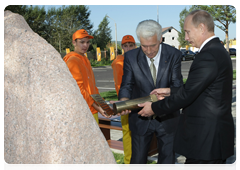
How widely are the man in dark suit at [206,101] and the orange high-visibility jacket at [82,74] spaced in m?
1.60

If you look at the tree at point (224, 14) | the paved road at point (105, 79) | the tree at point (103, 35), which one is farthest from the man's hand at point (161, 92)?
the tree at point (103, 35)

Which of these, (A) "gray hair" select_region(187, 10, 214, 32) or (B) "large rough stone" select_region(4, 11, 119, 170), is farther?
(A) "gray hair" select_region(187, 10, 214, 32)

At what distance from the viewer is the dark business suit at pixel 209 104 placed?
2.23 metres

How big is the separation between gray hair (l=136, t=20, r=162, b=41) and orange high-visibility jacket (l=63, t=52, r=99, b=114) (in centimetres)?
120

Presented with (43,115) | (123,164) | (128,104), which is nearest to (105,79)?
(123,164)

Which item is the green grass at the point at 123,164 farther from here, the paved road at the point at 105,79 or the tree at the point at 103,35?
the tree at the point at 103,35

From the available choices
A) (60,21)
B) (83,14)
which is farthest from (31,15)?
(83,14)

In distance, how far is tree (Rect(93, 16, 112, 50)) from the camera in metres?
55.0

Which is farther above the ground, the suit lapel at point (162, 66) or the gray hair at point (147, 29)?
the gray hair at point (147, 29)

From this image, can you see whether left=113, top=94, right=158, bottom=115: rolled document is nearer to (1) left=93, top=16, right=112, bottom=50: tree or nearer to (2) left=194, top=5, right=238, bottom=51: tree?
(2) left=194, top=5, right=238, bottom=51: tree

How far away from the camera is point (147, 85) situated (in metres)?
2.96

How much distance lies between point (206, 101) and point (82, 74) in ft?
6.56

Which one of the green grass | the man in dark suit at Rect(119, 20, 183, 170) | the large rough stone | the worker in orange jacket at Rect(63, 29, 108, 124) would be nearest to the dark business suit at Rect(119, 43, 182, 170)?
the man in dark suit at Rect(119, 20, 183, 170)

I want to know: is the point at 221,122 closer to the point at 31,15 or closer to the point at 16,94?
the point at 16,94
